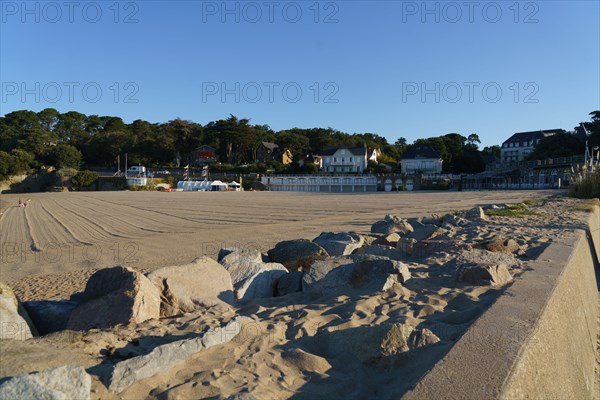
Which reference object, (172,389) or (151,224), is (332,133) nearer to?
(151,224)

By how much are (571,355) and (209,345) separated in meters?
3.48

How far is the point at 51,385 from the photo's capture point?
2.00m

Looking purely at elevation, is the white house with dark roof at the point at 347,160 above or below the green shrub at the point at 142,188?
above

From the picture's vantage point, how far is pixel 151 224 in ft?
52.2

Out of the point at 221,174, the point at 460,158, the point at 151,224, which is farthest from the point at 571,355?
the point at 460,158

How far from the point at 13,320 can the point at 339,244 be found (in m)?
5.08

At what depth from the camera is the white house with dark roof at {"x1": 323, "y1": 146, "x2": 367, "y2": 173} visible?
89.8 meters

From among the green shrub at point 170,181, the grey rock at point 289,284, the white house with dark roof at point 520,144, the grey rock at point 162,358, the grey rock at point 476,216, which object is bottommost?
the grey rock at point 289,284

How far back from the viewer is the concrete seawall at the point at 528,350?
2.28 metres

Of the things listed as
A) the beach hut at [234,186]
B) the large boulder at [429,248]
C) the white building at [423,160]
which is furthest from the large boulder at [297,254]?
the white building at [423,160]

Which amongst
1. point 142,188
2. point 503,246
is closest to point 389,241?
point 503,246

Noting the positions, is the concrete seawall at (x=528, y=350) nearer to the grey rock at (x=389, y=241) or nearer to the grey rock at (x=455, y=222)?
the grey rock at (x=389, y=241)

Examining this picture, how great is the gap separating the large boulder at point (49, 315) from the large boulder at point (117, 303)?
0.69 ft

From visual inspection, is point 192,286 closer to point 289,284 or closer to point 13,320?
point 289,284
